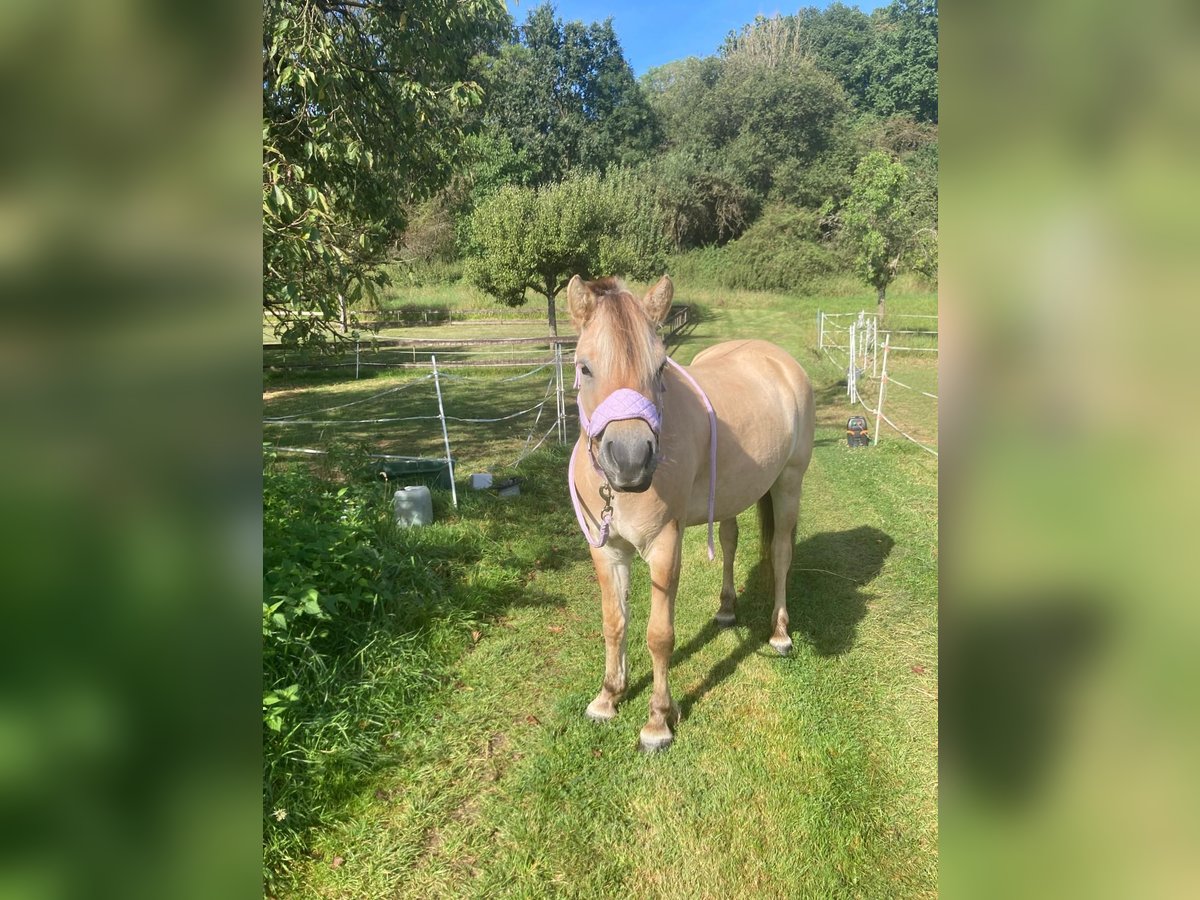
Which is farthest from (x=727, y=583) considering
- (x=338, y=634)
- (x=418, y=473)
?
(x=418, y=473)

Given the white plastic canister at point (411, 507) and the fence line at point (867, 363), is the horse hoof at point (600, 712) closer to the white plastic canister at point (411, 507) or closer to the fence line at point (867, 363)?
the white plastic canister at point (411, 507)

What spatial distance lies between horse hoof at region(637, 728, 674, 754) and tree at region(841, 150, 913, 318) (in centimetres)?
1794

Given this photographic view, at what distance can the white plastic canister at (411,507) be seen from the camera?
4973 millimetres

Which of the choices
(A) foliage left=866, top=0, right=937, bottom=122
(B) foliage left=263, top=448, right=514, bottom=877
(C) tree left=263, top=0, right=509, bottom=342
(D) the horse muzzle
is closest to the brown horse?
(D) the horse muzzle

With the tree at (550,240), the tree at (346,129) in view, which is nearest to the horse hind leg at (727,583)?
the tree at (346,129)

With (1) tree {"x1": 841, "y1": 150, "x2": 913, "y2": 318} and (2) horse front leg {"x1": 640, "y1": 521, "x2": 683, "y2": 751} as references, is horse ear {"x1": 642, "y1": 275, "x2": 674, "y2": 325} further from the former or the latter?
(1) tree {"x1": 841, "y1": 150, "x2": 913, "y2": 318}

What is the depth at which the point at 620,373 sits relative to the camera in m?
2.25

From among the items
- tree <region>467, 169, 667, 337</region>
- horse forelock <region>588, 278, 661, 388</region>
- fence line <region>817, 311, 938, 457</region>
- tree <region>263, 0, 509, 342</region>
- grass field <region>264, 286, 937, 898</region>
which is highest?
tree <region>467, 169, 667, 337</region>

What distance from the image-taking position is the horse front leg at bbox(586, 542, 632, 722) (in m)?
2.98

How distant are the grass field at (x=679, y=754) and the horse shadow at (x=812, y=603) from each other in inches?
0.7

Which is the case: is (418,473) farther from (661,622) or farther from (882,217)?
(882,217)
